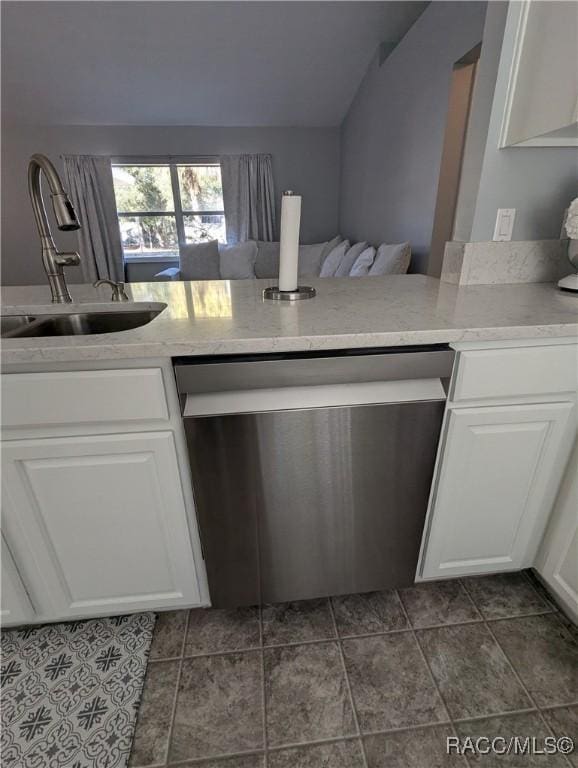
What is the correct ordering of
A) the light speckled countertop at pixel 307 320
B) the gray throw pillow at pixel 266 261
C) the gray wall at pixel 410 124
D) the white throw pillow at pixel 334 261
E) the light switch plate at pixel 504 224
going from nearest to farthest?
the light speckled countertop at pixel 307 320, the light switch plate at pixel 504 224, the gray wall at pixel 410 124, the white throw pillow at pixel 334 261, the gray throw pillow at pixel 266 261

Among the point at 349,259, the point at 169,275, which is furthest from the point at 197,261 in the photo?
the point at 349,259

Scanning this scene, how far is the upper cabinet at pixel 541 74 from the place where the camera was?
95 centimetres

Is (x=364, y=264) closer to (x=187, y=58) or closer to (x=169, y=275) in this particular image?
(x=187, y=58)

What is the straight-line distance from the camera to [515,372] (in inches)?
35.1

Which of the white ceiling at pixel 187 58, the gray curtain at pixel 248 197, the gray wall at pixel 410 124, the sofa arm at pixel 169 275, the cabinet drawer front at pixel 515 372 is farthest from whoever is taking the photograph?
the gray curtain at pixel 248 197

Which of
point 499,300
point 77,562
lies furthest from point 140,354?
point 499,300

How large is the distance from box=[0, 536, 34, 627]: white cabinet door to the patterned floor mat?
0.12 meters

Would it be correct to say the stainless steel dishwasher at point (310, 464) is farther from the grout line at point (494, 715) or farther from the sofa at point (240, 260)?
the sofa at point (240, 260)

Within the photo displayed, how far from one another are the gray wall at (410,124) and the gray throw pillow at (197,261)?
1879mm

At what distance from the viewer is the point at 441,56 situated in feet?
6.96

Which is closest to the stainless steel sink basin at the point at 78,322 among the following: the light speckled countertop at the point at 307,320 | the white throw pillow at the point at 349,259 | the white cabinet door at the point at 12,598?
the light speckled countertop at the point at 307,320

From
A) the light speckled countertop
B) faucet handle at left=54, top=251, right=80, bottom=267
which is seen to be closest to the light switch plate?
the light speckled countertop

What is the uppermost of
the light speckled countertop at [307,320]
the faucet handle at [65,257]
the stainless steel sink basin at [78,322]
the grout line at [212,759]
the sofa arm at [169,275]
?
the faucet handle at [65,257]

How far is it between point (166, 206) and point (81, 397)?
200 inches
